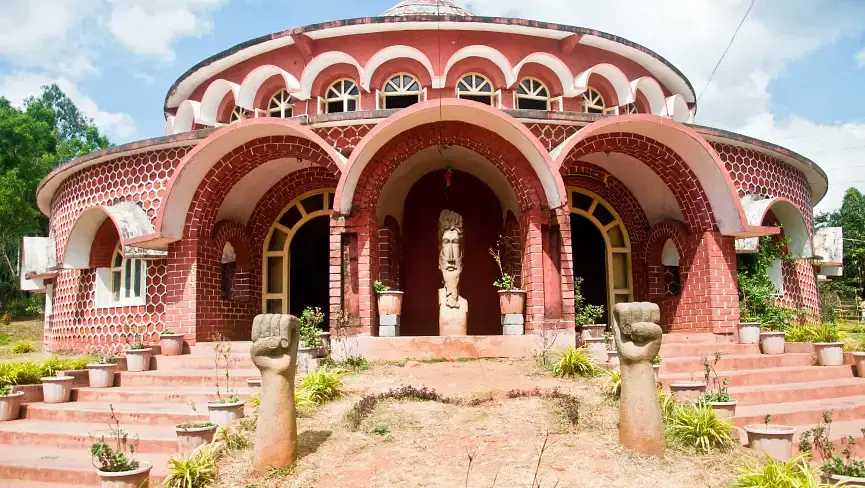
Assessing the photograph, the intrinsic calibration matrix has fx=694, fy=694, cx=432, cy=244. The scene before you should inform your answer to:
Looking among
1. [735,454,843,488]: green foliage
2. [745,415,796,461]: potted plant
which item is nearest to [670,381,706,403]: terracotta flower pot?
[745,415,796,461]: potted plant

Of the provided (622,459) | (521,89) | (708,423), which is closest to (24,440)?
(622,459)

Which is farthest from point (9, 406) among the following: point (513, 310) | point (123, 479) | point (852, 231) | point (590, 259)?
point (852, 231)

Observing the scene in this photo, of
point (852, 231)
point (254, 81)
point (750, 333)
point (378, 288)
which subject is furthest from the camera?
point (852, 231)

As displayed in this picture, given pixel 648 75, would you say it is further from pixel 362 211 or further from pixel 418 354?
pixel 418 354

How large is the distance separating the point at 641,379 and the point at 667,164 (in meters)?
6.52

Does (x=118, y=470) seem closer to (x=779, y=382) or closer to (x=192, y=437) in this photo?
(x=192, y=437)

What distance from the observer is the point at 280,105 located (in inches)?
544

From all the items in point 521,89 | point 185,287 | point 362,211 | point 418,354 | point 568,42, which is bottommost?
point 418,354

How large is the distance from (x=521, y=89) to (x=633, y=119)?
3400 millimetres

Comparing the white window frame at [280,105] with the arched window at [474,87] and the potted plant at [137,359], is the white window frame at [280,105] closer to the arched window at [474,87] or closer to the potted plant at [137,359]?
the arched window at [474,87]

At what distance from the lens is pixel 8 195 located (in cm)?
2569

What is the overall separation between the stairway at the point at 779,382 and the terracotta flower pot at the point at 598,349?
78cm

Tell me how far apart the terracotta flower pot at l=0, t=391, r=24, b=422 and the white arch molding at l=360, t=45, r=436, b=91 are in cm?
755

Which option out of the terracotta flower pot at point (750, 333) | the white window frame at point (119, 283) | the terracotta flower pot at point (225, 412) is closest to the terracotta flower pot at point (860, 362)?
the terracotta flower pot at point (750, 333)
